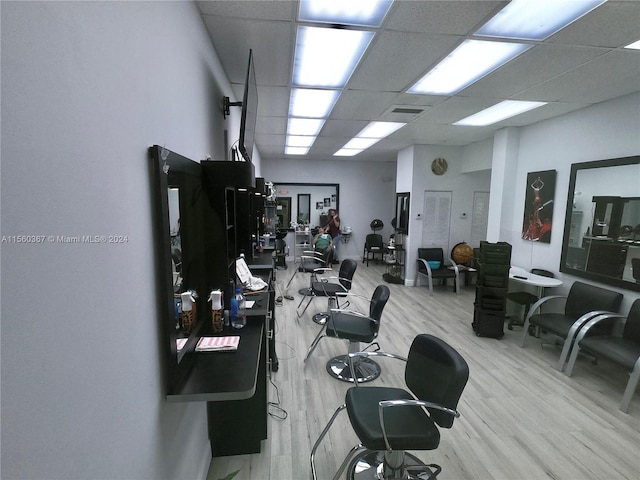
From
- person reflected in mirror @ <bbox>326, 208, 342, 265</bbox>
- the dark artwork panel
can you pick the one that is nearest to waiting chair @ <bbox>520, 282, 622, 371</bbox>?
the dark artwork panel

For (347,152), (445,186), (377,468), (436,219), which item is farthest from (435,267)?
(377,468)

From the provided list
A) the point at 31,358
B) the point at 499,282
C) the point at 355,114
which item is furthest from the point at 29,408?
the point at 499,282

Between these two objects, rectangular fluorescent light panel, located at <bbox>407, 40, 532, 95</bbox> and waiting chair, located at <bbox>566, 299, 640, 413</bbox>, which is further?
waiting chair, located at <bbox>566, 299, 640, 413</bbox>

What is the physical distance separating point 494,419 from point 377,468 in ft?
3.84

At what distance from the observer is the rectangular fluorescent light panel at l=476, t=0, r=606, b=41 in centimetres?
176

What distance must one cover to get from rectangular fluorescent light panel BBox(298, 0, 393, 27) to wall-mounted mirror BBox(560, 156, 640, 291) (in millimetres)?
3225

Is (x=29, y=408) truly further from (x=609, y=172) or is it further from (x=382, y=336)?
(x=609, y=172)

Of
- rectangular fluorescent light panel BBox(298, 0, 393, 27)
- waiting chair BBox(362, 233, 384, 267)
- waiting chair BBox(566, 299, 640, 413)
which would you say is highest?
rectangular fluorescent light panel BBox(298, 0, 393, 27)

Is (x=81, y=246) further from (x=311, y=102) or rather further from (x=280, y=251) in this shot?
(x=280, y=251)

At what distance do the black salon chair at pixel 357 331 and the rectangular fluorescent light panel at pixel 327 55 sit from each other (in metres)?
2.00

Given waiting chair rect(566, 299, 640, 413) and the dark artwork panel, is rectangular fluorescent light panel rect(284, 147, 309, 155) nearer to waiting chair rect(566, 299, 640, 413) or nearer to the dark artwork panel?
the dark artwork panel

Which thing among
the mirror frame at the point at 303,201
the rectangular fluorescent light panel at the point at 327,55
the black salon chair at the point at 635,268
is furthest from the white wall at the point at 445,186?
the rectangular fluorescent light panel at the point at 327,55

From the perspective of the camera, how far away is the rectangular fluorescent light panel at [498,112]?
357 cm

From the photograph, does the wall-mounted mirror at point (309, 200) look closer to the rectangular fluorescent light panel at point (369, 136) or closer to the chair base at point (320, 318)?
the rectangular fluorescent light panel at point (369, 136)
